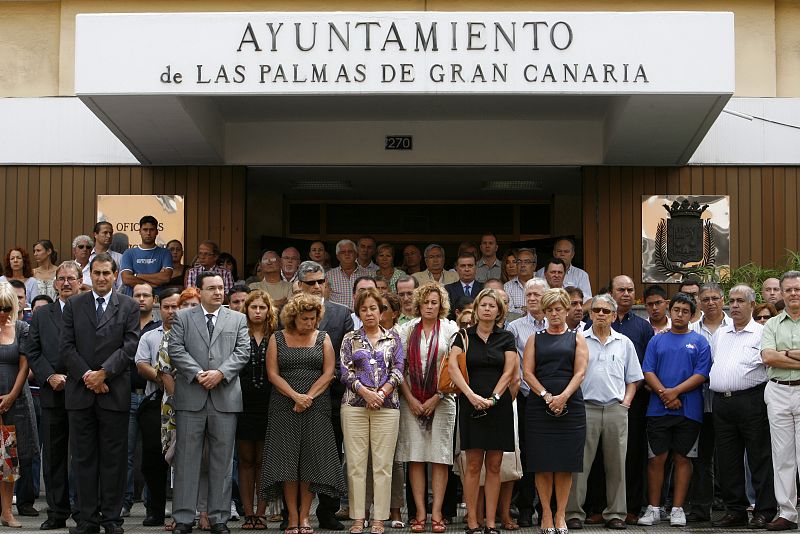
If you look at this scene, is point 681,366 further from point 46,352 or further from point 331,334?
point 46,352

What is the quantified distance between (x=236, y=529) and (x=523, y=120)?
6.71 meters

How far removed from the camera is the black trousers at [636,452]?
9.70 metres

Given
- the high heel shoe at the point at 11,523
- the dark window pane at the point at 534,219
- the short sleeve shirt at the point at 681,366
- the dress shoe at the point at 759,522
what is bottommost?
the high heel shoe at the point at 11,523

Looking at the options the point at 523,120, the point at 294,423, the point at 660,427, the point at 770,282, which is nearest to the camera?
the point at 294,423

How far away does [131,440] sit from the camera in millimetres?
9945

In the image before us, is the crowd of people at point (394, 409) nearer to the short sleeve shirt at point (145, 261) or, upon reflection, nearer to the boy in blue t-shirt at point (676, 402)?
the boy in blue t-shirt at point (676, 402)

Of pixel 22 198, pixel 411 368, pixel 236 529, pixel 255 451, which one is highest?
pixel 22 198

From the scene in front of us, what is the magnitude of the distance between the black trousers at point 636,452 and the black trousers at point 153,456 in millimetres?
3774

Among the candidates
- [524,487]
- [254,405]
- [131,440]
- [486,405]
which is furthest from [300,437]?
[524,487]

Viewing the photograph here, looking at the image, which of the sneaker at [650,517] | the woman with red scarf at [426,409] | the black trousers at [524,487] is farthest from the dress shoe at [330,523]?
the sneaker at [650,517]

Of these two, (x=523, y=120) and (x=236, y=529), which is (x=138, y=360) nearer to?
(x=236, y=529)

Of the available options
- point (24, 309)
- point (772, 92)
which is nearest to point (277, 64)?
point (24, 309)

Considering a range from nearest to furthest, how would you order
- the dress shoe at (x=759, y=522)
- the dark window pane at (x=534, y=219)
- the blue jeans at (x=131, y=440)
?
the dress shoe at (x=759, y=522)
the blue jeans at (x=131, y=440)
the dark window pane at (x=534, y=219)

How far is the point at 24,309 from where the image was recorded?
1136cm
